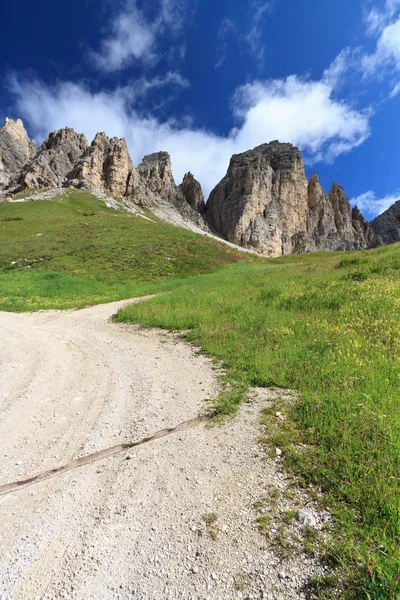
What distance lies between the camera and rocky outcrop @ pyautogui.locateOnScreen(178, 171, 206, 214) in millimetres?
172750

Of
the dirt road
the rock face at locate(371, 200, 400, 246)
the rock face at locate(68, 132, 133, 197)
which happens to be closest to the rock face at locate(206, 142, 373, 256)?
the rock face at locate(371, 200, 400, 246)

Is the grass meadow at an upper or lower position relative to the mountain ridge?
lower

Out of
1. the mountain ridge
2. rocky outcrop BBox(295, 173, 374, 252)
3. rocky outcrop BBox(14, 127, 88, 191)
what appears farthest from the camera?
rocky outcrop BBox(295, 173, 374, 252)

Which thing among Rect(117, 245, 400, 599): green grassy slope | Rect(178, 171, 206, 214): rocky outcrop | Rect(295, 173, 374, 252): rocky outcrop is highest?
Rect(178, 171, 206, 214): rocky outcrop

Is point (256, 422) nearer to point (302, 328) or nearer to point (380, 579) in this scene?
point (380, 579)

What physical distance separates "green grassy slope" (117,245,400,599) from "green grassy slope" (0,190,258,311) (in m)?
10.8

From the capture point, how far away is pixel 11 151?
170625 mm

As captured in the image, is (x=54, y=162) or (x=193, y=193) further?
(x=193, y=193)

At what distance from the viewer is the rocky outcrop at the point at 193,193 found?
6801 inches

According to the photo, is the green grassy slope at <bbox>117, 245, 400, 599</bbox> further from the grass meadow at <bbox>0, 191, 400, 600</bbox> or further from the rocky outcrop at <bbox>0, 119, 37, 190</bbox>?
the rocky outcrop at <bbox>0, 119, 37, 190</bbox>

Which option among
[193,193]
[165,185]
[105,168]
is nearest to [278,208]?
[193,193]

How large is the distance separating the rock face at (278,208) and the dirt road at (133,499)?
14547 cm

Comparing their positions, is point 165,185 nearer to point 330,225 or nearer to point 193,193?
A: point 193,193

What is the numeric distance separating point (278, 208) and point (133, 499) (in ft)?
562
